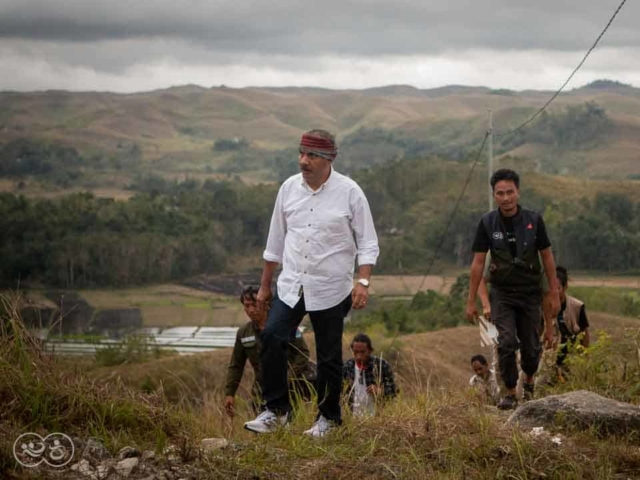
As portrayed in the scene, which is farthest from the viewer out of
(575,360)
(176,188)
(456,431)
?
(176,188)

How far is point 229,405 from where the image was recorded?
23.6 ft

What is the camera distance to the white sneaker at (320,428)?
562 cm

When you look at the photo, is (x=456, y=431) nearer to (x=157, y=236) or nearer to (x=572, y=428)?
(x=572, y=428)

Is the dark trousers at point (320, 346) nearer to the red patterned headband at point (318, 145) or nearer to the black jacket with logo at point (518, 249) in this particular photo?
the red patterned headband at point (318, 145)

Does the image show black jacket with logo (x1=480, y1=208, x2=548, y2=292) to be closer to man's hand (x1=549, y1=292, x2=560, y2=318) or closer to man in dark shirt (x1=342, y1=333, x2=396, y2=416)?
man's hand (x1=549, y1=292, x2=560, y2=318)

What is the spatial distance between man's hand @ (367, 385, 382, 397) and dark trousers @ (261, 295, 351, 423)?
3.68ft

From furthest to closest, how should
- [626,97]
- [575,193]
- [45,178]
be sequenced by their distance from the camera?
1. [626,97]
2. [45,178]
3. [575,193]

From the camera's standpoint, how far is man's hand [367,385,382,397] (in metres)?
6.97

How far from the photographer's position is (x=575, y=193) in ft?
213

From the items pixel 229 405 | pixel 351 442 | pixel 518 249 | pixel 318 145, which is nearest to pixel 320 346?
pixel 351 442

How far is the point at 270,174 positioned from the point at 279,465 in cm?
12876

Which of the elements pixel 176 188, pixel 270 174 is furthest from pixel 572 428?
pixel 270 174

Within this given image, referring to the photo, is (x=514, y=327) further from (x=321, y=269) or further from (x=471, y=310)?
(x=321, y=269)

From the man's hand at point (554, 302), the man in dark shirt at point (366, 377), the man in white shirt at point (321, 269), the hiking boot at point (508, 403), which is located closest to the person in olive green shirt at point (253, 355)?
the man in dark shirt at point (366, 377)
